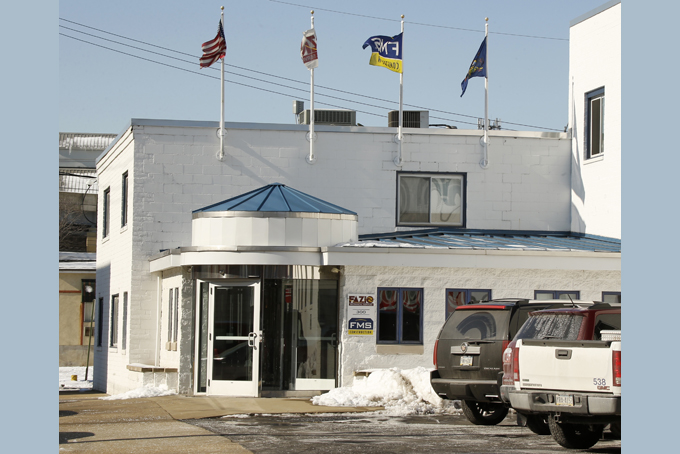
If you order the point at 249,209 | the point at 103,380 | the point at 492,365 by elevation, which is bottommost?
the point at 103,380

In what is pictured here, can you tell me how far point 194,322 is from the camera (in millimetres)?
19297

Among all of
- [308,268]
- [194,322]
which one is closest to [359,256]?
[308,268]

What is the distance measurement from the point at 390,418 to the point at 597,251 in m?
6.63

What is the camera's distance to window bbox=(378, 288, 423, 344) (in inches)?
745

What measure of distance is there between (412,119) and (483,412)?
12.3 metres

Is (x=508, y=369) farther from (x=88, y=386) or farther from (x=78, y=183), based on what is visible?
(x=78, y=183)

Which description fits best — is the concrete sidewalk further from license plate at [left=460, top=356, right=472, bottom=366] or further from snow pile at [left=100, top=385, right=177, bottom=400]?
license plate at [left=460, top=356, right=472, bottom=366]

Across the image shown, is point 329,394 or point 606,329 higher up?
point 606,329

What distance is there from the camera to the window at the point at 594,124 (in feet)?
74.4

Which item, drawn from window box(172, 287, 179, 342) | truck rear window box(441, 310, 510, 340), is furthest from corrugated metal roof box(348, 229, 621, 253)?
truck rear window box(441, 310, 510, 340)

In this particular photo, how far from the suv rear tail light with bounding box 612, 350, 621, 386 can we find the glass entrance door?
934 centimetres

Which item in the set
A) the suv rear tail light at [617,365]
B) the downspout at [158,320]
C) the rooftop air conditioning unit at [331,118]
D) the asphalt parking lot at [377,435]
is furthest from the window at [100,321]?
the suv rear tail light at [617,365]

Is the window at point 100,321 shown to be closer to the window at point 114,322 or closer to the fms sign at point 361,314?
the window at point 114,322

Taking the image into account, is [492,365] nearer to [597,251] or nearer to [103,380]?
[597,251]
